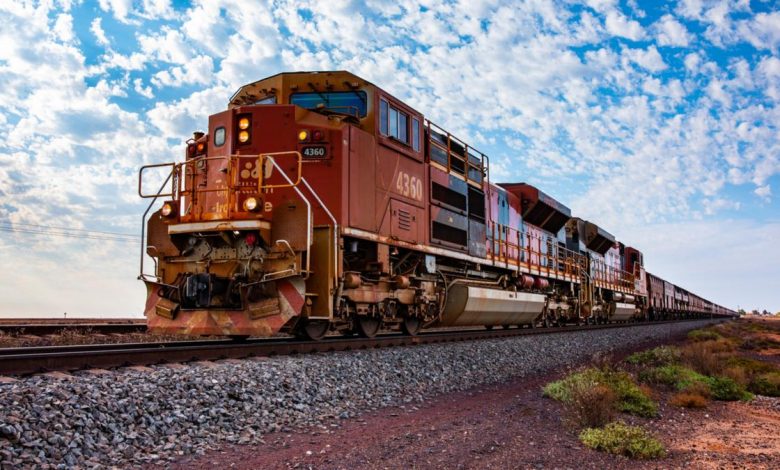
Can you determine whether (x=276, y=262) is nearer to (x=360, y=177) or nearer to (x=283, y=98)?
(x=360, y=177)

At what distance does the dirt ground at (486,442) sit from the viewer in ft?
13.3

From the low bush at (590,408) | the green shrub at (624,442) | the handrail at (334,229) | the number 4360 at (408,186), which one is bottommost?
the green shrub at (624,442)

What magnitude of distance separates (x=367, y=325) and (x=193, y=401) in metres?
4.73

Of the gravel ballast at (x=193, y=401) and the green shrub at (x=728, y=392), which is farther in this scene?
the green shrub at (x=728, y=392)

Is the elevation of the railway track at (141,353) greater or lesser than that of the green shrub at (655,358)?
greater

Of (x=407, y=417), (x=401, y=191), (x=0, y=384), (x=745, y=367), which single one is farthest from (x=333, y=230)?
(x=745, y=367)

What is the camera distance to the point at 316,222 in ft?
27.3

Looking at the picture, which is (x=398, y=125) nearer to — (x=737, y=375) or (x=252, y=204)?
(x=252, y=204)

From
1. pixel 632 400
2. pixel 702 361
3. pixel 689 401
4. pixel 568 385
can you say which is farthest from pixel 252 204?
pixel 702 361

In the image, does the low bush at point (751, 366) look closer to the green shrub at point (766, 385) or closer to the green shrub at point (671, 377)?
the green shrub at point (766, 385)

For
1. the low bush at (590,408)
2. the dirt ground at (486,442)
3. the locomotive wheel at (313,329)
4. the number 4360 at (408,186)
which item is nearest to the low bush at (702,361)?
the dirt ground at (486,442)

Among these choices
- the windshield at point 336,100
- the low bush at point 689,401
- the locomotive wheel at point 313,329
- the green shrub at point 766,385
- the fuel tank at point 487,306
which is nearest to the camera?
the low bush at point 689,401

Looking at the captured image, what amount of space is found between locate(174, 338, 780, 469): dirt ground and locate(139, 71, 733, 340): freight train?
254 centimetres

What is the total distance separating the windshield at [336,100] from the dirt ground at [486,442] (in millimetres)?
4671
